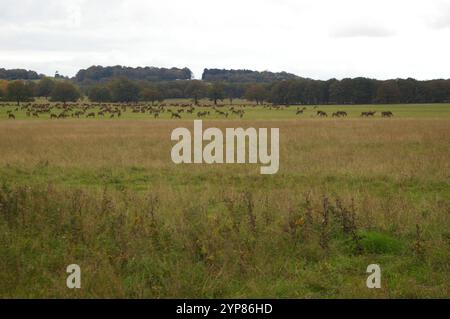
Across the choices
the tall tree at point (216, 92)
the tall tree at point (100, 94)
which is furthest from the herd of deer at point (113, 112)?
the tall tree at point (216, 92)

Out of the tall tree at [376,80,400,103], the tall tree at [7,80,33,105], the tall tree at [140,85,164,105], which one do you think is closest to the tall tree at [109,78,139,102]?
the tall tree at [140,85,164,105]

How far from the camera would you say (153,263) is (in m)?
6.50

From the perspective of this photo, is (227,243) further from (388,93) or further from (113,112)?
(388,93)

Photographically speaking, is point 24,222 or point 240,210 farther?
point 240,210

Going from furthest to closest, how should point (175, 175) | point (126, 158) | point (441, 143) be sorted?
point (441, 143) → point (126, 158) → point (175, 175)

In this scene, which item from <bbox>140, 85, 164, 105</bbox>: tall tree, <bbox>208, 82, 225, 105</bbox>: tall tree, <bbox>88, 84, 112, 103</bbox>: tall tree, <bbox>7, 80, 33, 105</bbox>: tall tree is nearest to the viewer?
<bbox>7, 80, 33, 105</bbox>: tall tree

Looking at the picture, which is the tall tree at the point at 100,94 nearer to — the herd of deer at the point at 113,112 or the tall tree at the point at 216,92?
the tall tree at the point at 216,92

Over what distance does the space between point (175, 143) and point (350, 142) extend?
29.2ft

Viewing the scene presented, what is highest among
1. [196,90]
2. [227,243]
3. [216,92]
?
[196,90]

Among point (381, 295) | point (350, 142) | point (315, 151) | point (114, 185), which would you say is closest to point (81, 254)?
point (381, 295)
